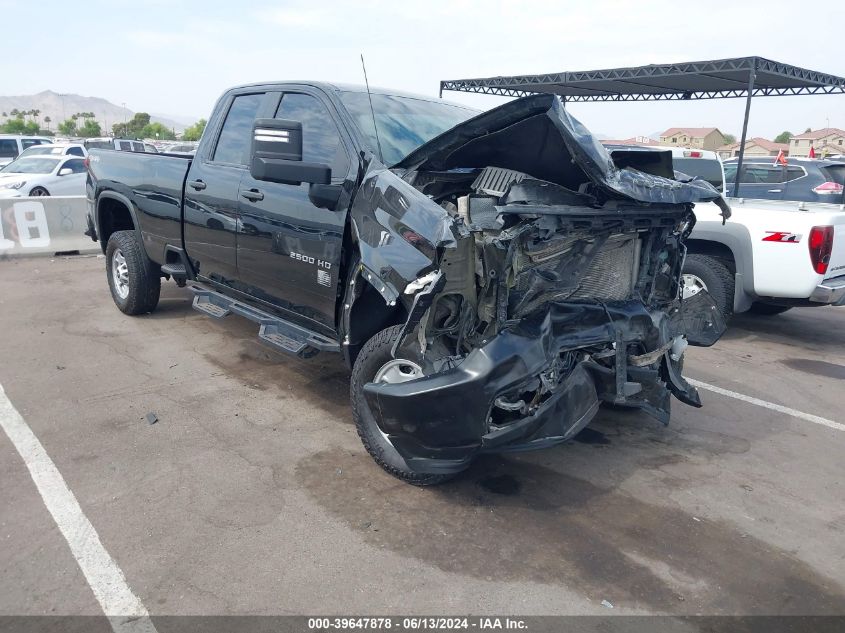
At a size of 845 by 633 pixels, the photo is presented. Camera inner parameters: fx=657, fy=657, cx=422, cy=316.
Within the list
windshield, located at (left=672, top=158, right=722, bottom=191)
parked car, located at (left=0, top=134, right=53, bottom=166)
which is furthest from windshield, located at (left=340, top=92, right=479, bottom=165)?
parked car, located at (left=0, top=134, right=53, bottom=166)

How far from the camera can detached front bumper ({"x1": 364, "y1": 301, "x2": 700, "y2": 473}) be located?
3.06 metres

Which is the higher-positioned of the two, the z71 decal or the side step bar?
the z71 decal

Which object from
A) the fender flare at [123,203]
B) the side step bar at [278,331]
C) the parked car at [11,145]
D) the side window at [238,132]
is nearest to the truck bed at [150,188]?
the fender flare at [123,203]

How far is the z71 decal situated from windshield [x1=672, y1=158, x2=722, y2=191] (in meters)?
2.72

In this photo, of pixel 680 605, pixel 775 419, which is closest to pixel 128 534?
pixel 680 605

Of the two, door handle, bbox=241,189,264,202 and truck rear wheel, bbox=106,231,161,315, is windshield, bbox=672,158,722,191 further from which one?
truck rear wheel, bbox=106,231,161,315

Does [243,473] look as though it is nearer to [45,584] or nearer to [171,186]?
[45,584]

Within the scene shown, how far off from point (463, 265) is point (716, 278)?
14.9ft

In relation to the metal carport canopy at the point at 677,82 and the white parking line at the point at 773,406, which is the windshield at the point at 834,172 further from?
the white parking line at the point at 773,406

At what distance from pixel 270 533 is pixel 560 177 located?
7.70 ft

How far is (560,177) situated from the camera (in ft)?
11.6

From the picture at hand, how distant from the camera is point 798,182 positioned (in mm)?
11984

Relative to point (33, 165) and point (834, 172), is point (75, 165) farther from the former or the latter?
point (834, 172)

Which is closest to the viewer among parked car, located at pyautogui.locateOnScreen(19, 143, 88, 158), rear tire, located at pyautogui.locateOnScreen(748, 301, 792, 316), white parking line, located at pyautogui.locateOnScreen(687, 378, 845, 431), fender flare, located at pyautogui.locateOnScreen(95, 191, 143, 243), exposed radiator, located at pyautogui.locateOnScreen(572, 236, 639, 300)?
exposed radiator, located at pyautogui.locateOnScreen(572, 236, 639, 300)
